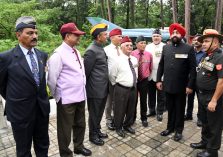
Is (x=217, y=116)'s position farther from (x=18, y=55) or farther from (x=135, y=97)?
(x=18, y=55)

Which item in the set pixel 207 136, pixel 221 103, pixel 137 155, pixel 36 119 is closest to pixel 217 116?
pixel 221 103

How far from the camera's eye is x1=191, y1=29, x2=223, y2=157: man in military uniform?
3.20m

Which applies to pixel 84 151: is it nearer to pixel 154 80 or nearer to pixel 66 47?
pixel 66 47

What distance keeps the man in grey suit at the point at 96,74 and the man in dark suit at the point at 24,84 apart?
1.01 metres

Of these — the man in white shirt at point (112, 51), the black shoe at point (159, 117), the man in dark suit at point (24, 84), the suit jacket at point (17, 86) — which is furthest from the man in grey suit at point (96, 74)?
the black shoe at point (159, 117)

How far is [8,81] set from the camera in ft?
8.89

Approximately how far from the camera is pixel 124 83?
409cm

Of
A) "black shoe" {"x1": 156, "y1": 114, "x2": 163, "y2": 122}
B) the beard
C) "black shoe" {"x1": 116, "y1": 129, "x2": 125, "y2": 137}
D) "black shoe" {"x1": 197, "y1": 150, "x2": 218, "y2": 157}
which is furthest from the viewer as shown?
"black shoe" {"x1": 156, "y1": 114, "x2": 163, "y2": 122}

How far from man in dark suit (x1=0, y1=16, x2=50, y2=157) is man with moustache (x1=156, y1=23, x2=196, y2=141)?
7.42ft

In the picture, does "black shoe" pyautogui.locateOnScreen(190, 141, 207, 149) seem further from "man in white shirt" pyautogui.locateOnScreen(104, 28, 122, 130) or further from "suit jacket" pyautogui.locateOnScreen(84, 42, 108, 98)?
"suit jacket" pyautogui.locateOnScreen(84, 42, 108, 98)

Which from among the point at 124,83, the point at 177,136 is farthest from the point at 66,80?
the point at 177,136

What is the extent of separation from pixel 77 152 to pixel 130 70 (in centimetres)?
171

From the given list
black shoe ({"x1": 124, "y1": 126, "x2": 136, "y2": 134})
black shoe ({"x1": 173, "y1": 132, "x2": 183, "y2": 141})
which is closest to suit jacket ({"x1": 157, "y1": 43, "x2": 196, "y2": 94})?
black shoe ({"x1": 173, "y1": 132, "x2": 183, "y2": 141})

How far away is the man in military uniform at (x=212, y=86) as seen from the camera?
3201mm
